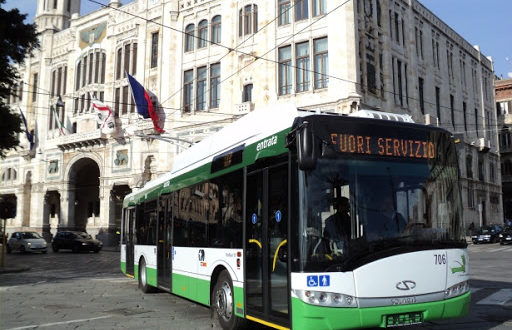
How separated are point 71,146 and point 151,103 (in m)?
12.7

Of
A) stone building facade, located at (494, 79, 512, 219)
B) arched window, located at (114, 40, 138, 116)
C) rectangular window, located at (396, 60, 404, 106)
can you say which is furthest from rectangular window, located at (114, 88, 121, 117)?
stone building facade, located at (494, 79, 512, 219)

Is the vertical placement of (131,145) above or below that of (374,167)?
above

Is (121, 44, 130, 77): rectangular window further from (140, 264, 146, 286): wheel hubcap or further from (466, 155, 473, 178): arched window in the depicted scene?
(466, 155, 473, 178): arched window

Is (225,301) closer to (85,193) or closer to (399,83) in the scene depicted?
(399,83)

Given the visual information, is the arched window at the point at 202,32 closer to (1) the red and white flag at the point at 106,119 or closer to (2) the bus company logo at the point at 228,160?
(1) the red and white flag at the point at 106,119

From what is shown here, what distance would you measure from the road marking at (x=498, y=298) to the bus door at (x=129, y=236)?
859 centimetres

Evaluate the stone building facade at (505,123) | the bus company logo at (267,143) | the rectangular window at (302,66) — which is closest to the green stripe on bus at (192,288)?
the bus company logo at (267,143)

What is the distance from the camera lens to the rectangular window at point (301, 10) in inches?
1042

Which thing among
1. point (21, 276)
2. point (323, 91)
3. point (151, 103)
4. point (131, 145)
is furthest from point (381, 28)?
point (21, 276)

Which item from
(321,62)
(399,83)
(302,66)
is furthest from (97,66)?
(399,83)

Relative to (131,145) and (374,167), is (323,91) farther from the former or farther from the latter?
(374,167)

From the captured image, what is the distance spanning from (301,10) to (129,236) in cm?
1834

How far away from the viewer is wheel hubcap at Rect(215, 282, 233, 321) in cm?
666

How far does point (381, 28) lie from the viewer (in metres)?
28.3
